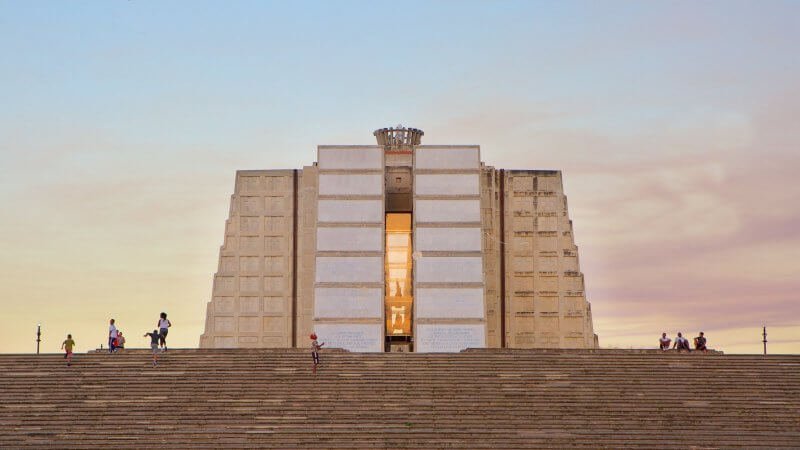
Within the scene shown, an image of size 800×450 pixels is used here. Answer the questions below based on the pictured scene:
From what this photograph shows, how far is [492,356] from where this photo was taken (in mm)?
31719

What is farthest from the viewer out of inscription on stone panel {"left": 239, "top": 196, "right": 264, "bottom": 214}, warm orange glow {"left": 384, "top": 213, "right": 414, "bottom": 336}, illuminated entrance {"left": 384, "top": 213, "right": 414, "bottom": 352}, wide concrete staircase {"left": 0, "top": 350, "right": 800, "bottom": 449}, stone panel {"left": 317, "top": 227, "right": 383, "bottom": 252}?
warm orange glow {"left": 384, "top": 213, "right": 414, "bottom": 336}

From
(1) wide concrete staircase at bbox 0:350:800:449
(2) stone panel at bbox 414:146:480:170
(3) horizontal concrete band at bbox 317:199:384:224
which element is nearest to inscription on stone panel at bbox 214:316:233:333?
(3) horizontal concrete band at bbox 317:199:384:224

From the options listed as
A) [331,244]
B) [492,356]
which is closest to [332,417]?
[492,356]

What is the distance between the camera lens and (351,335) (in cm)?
4150

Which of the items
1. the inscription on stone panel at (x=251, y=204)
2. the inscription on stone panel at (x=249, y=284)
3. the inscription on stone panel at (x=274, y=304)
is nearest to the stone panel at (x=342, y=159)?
the inscription on stone panel at (x=251, y=204)

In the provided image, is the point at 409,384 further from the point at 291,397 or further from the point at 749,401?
the point at 749,401

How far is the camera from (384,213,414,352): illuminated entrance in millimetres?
43969

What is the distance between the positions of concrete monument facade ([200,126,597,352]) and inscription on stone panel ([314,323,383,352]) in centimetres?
4

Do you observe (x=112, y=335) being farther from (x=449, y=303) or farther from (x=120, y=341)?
(x=449, y=303)

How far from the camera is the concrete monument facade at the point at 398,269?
137 feet

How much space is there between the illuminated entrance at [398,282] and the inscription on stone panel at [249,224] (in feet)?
14.0

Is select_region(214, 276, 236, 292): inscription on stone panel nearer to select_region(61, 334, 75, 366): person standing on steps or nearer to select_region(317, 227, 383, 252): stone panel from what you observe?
select_region(317, 227, 383, 252): stone panel

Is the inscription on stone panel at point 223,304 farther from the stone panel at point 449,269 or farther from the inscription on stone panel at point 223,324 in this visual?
the stone panel at point 449,269

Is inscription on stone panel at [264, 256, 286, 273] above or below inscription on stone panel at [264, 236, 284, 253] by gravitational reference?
below
